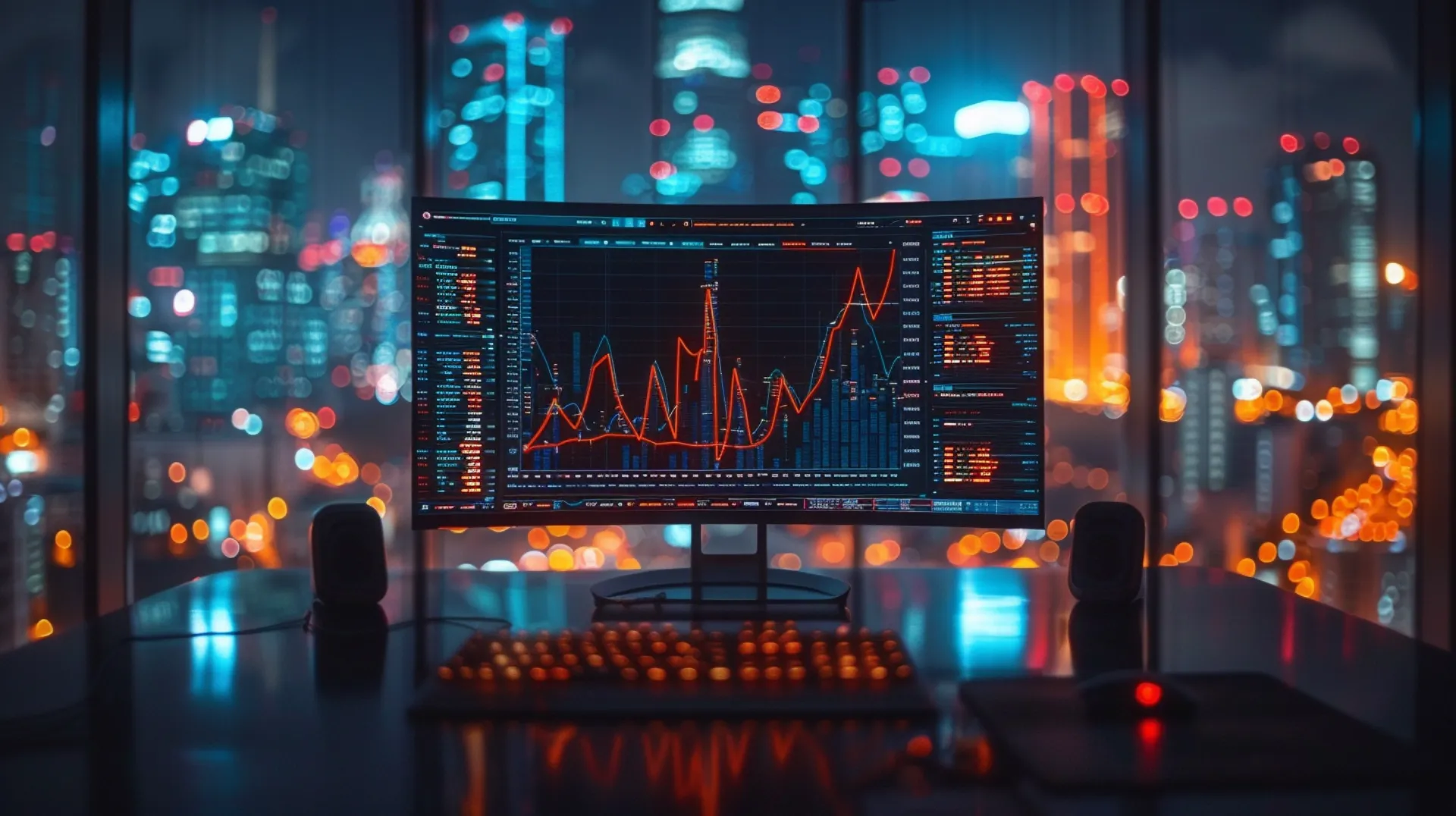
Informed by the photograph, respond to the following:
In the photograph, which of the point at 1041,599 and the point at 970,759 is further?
the point at 1041,599

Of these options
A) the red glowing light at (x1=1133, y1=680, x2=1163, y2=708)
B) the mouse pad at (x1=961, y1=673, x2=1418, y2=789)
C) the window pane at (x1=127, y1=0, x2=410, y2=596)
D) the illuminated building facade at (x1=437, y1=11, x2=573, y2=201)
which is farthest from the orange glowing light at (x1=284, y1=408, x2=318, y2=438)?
the red glowing light at (x1=1133, y1=680, x2=1163, y2=708)

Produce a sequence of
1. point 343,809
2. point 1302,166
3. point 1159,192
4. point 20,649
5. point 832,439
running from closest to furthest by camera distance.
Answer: point 343,809 → point 20,649 → point 832,439 → point 1159,192 → point 1302,166

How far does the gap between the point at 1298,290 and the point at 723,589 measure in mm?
2015

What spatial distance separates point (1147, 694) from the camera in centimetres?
90

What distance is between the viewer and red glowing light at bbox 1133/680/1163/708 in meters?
0.89

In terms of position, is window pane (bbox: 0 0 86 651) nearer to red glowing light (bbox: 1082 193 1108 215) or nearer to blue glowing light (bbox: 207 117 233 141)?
blue glowing light (bbox: 207 117 233 141)

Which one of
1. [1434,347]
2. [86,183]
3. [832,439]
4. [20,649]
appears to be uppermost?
[86,183]

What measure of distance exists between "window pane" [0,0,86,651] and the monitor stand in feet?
5.17

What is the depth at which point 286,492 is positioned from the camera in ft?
8.29

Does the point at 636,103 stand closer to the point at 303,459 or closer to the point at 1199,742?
the point at 303,459

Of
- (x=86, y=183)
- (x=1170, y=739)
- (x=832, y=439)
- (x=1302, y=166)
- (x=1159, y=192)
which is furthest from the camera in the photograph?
(x=1302, y=166)

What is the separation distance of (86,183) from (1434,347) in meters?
3.31

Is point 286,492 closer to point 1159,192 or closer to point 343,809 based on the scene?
point 343,809

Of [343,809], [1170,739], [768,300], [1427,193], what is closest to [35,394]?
[768,300]
